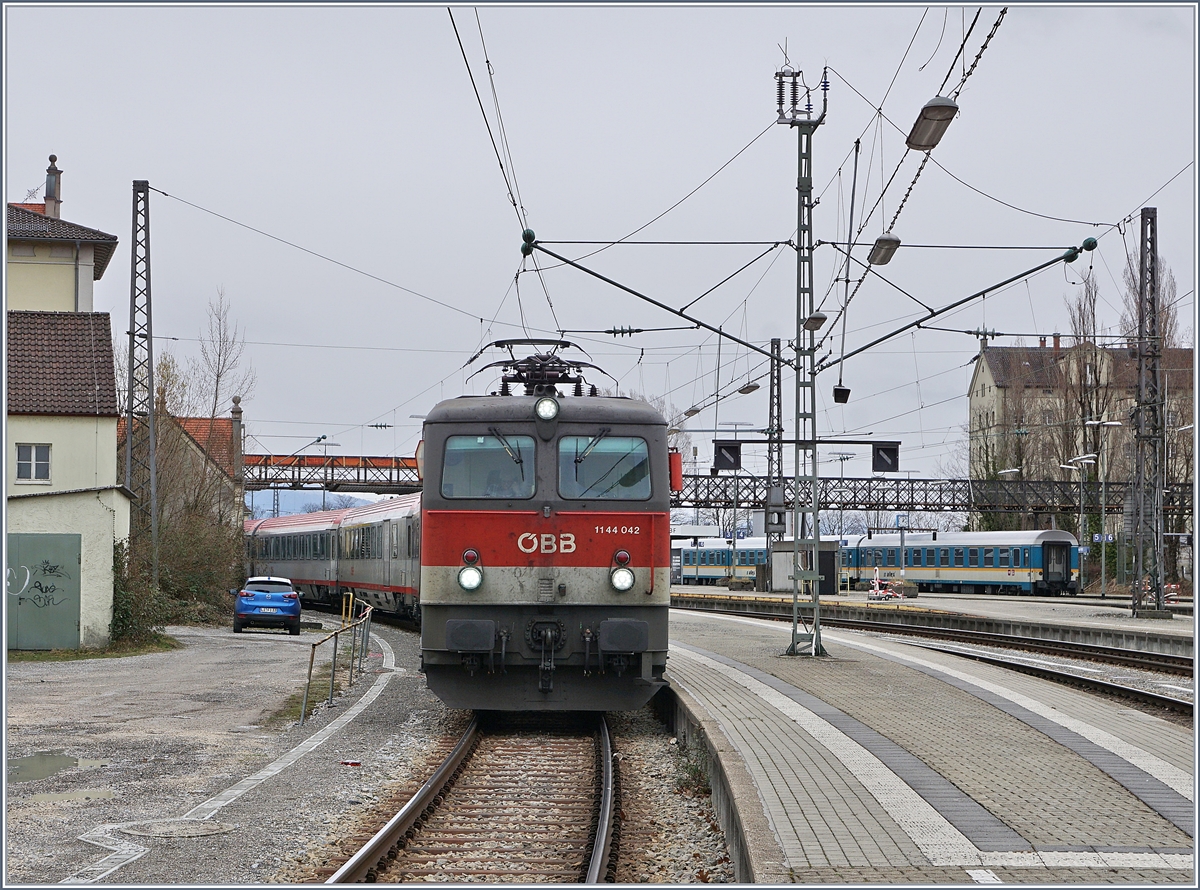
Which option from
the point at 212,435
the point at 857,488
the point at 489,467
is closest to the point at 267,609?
the point at 212,435

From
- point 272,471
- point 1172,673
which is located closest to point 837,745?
point 1172,673

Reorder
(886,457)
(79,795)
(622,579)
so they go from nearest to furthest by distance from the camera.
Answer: (79,795), (622,579), (886,457)

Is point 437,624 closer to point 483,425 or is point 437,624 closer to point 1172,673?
point 483,425

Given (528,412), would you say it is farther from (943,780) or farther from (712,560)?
(712,560)

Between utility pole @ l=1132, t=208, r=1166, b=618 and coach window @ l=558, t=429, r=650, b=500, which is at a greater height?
utility pole @ l=1132, t=208, r=1166, b=618

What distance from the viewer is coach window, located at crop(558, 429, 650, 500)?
12805 millimetres

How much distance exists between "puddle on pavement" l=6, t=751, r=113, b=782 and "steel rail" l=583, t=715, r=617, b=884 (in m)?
4.26

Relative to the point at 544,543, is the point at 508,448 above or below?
above

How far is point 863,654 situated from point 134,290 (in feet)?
52.4

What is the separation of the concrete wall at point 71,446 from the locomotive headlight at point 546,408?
1471 centimetres

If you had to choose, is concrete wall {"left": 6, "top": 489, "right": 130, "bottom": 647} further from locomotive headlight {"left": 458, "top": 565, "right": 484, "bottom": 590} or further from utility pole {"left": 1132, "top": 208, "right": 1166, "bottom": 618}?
utility pole {"left": 1132, "top": 208, "right": 1166, "bottom": 618}

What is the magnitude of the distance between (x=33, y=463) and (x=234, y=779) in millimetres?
16390

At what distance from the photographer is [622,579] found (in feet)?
41.1

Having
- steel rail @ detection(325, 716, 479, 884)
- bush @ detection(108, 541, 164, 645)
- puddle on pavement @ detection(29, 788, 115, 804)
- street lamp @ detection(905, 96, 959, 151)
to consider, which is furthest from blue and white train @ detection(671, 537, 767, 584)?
puddle on pavement @ detection(29, 788, 115, 804)
